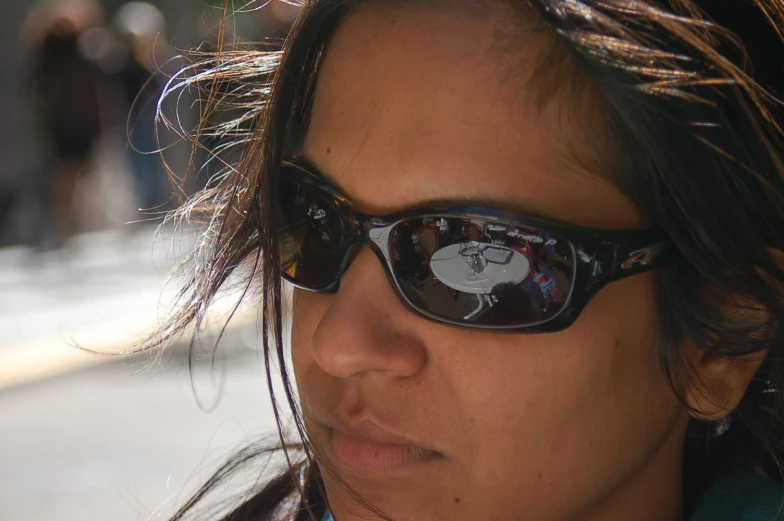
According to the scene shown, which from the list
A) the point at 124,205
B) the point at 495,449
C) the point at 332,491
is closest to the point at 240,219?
the point at 332,491

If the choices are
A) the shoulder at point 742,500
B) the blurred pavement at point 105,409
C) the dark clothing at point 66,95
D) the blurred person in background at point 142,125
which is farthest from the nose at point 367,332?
the blurred person in background at point 142,125

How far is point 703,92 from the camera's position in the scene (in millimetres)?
1365

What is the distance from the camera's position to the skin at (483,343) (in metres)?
A: 1.39

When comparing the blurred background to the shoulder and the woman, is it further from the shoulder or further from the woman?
the shoulder

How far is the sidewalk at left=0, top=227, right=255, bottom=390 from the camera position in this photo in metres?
5.42

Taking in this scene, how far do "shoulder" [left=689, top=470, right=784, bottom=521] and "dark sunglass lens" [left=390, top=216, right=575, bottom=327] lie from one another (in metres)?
0.53

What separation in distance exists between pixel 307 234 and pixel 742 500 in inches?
34.4

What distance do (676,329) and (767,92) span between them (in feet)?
1.31

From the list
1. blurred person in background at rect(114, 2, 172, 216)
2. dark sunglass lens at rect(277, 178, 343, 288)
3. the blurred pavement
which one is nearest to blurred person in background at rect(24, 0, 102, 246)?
blurred person in background at rect(114, 2, 172, 216)

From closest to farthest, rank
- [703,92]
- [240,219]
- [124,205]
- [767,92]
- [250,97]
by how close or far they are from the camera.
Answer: [703,92] → [767,92] → [240,219] → [250,97] → [124,205]

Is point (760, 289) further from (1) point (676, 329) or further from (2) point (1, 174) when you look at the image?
(2) point (1, 174)

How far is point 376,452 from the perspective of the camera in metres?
1.42

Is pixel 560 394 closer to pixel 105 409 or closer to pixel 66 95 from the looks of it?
pixel 105 409

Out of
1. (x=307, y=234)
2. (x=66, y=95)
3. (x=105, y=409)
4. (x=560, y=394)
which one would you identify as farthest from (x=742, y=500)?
(x=66, y=95)
